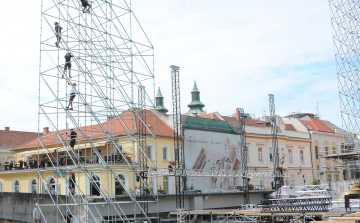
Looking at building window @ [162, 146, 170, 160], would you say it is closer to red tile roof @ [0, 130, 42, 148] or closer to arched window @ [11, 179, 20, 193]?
arched window @ [11, 179, 20, 193]

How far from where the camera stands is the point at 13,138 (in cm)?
5159

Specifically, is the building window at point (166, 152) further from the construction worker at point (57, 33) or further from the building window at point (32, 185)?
the construction worker at point (57, 33)

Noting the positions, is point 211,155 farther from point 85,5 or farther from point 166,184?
point 85,5

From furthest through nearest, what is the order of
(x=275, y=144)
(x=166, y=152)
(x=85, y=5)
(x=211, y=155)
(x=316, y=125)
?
(x=316, y=125) < (x=275, y=144) < (x=211, y=155) < (x=166, y=152) < (x=85, y=5)

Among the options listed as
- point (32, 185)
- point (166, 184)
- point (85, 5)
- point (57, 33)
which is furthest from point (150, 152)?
point (57, 33)

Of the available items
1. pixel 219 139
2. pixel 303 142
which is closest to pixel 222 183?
pixel 219 139

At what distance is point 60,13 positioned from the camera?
918 inches

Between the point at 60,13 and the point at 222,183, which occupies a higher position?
the point at 60,13

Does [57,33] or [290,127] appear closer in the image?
[57,33]

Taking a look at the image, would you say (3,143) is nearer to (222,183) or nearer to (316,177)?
(222,183)

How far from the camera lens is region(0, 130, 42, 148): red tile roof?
49.9m

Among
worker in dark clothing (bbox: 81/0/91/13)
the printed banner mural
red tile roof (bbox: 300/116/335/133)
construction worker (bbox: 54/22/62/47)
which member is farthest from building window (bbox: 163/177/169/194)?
red tile roof (bbox: 300/116/335/133)

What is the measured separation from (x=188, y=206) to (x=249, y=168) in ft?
46.5

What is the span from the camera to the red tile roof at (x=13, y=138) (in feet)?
164
